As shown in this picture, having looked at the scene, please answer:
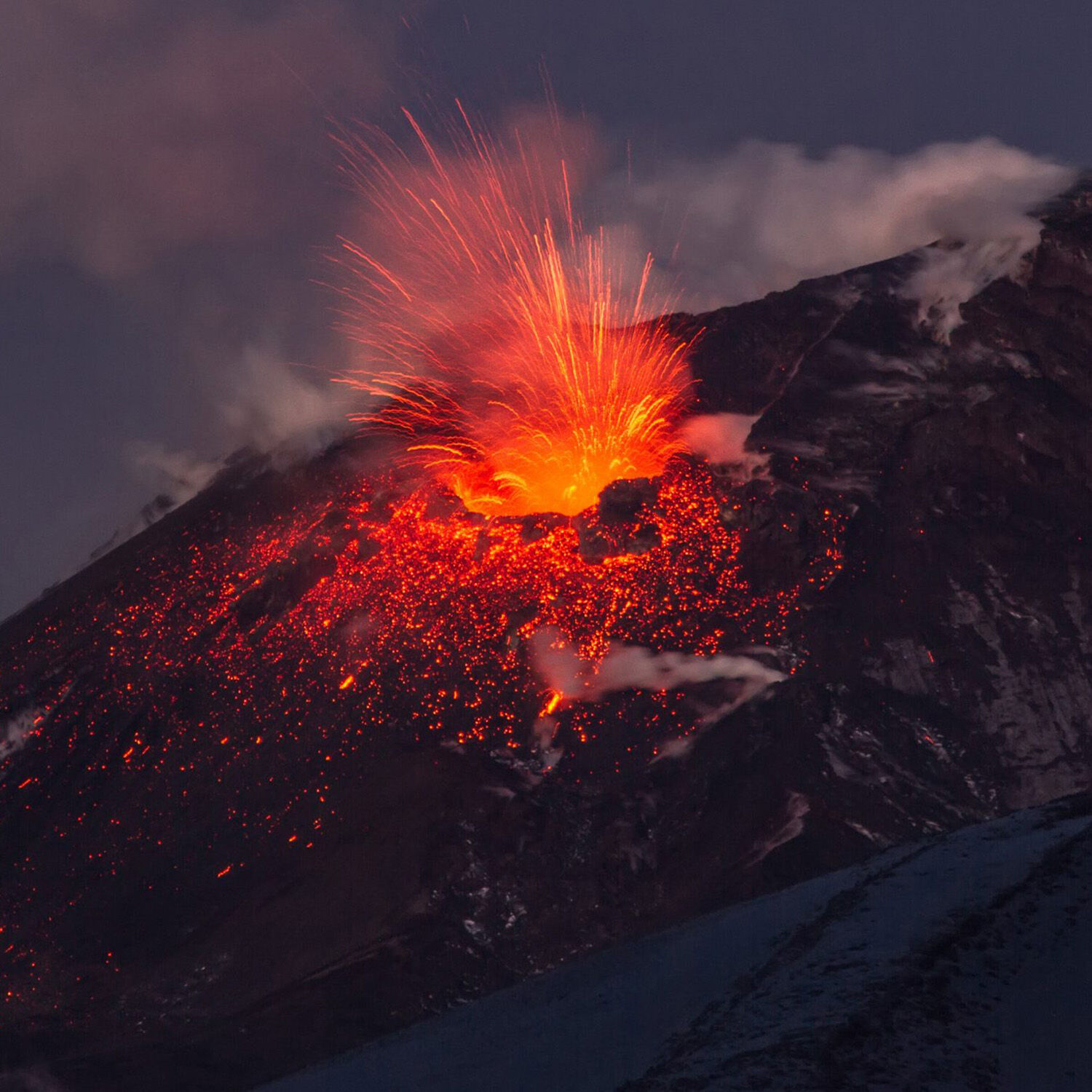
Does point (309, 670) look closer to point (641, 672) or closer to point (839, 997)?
point (641, 672)

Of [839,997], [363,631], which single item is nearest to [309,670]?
[363,631]

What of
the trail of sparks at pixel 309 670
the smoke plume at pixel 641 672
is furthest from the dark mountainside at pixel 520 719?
the smoke plume at pixel 641 672

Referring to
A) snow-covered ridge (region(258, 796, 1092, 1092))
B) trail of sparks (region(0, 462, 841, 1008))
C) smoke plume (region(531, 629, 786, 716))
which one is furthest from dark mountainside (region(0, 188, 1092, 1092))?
snow-covered ridge (region(258, 796, 1092, 1092))

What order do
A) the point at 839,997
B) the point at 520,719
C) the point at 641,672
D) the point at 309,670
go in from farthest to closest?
the point at 309,670 < the point at 641,672 < the point at 520,719 < the point at 839,997

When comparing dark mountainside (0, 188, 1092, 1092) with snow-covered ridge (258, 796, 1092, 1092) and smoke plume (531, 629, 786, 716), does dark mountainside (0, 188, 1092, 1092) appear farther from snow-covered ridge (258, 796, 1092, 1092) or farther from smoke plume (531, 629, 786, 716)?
snow-covered ridge (258, 796, 1092, 1092)

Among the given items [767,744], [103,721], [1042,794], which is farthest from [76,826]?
[1042,794]

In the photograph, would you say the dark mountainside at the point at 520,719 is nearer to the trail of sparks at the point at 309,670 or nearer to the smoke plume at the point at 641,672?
the trail of sparks at the point at 309,670

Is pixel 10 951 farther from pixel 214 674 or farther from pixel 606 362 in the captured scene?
pixel 606 362

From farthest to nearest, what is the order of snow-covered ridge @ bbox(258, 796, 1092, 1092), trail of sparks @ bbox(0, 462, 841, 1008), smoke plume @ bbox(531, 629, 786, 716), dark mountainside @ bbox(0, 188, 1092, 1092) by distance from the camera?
1. smoke plume @ bbox(531, 629, 786, 716)
2. trail of sparks @ bbox(0, 462, 841, 1008)
3. dark mountainside @ bbox(0, 188, 1092, 1092)
4. snow-covered ridge @ bbox(258, 796, 1092, 1092)

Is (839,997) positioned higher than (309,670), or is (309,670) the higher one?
(309,670)
